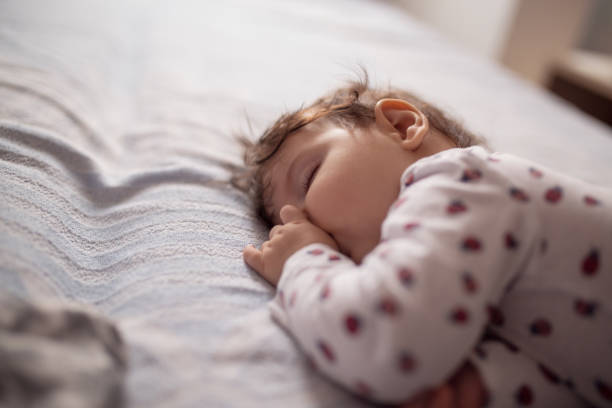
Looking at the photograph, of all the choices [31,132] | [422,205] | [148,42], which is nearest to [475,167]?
[422,205]

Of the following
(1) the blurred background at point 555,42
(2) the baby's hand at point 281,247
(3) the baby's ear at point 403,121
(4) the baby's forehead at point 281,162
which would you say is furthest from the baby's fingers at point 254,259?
(1) the blurred background at point 555,42

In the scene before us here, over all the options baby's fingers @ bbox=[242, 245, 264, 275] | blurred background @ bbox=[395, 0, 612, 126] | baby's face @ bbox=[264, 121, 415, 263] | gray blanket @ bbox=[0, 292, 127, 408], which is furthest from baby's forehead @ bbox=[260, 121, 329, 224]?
blurred background @ bbox=[395, 0, 612, 126]

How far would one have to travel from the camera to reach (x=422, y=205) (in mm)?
537

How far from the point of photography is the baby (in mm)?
458

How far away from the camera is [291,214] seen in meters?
0.69

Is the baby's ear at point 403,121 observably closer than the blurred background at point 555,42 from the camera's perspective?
Yes

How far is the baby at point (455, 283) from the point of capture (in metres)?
0.46

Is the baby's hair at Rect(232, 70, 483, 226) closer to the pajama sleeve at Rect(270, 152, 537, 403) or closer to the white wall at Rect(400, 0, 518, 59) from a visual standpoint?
the pajama sleeve at Rect(270, 152, 537, 403)

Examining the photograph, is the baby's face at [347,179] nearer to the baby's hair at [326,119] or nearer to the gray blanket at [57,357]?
the baby's hair at [326,119]

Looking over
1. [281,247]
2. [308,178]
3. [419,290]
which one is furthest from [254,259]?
[419,290]

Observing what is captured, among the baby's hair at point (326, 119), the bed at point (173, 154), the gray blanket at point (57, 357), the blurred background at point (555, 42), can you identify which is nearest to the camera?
the gray blanket at point (57, 357)

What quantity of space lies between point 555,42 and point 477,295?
3.18 meters

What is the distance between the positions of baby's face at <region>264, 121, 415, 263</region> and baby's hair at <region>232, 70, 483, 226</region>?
28mm

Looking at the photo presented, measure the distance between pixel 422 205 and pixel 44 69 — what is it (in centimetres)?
85
